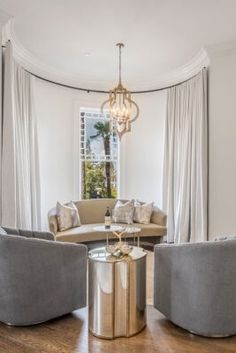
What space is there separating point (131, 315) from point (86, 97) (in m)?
4.71

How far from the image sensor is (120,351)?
7.72ft

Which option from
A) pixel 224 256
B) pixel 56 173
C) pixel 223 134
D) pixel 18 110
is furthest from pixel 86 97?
pixel 224 256

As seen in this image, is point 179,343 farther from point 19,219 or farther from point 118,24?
point 118,24

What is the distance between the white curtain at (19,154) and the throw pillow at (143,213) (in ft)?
5.53

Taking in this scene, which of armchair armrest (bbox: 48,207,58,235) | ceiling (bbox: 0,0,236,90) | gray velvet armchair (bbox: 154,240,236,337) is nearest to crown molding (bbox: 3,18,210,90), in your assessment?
ceiling (bbox: 0,0,236,90)

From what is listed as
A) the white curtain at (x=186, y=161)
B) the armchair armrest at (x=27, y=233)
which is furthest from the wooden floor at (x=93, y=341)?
the white curtain at (x=186, y=161)

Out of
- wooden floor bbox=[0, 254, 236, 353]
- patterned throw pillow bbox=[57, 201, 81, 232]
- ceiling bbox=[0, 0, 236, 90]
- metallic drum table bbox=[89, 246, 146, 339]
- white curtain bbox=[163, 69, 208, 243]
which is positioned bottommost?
wooden floor bbox=[0, 254, 236, 353]

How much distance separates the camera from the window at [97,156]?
6.37 m

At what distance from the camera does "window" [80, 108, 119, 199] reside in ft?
20.9

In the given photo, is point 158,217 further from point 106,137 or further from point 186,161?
point 106,137

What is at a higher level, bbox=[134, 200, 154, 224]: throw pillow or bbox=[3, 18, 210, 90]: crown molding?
bbox=[3, 18, 210, 90]: crown molding

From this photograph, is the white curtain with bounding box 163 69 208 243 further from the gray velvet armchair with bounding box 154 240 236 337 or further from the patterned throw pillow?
the gray velvet armchair with bounding box 154 240 236 337

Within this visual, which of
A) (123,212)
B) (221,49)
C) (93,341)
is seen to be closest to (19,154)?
(123,212)

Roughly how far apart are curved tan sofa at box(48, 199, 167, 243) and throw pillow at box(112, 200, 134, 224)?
7.6 inches
